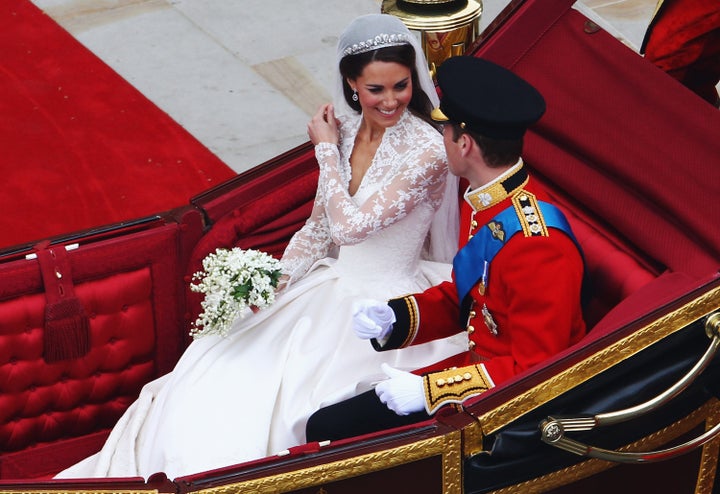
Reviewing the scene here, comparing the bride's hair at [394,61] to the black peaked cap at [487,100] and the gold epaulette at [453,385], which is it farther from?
the gold epaulette at [453,385]

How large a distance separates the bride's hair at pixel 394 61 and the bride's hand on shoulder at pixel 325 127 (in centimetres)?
9

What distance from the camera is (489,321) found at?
2484 mm

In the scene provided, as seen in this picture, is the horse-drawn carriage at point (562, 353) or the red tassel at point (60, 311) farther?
the red tassel at point (60, 311)

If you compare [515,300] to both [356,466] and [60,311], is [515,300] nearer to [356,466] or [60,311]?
[356,466]

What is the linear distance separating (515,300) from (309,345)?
24.9 inches

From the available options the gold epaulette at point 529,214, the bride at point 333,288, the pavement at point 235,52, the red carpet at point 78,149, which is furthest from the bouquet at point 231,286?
the pavement at point 235,52

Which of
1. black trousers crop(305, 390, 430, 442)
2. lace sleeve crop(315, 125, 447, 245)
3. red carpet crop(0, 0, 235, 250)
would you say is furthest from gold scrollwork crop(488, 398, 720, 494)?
red carpet crop(0, 0, 235, 250)

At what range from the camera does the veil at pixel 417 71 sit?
2703 mm

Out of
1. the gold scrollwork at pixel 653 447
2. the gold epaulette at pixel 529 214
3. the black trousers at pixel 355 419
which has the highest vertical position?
the gold epaulette at pixel 529 214

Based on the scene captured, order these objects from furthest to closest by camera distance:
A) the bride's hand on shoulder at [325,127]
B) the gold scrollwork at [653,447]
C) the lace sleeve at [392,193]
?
the bride's hand on shoulder at [325,127] < the lace sleeve at [392,193] < the gold scrollwork at [653,447]

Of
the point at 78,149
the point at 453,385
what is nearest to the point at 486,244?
the point at 453,385

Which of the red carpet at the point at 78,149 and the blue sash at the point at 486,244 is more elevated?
the blue sash at the point at 486,244

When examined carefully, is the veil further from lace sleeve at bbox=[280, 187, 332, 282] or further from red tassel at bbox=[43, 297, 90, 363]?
red tassel at bbox=[43, 297, 90, 363]

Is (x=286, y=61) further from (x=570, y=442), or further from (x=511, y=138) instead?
(x=570, y=442)
